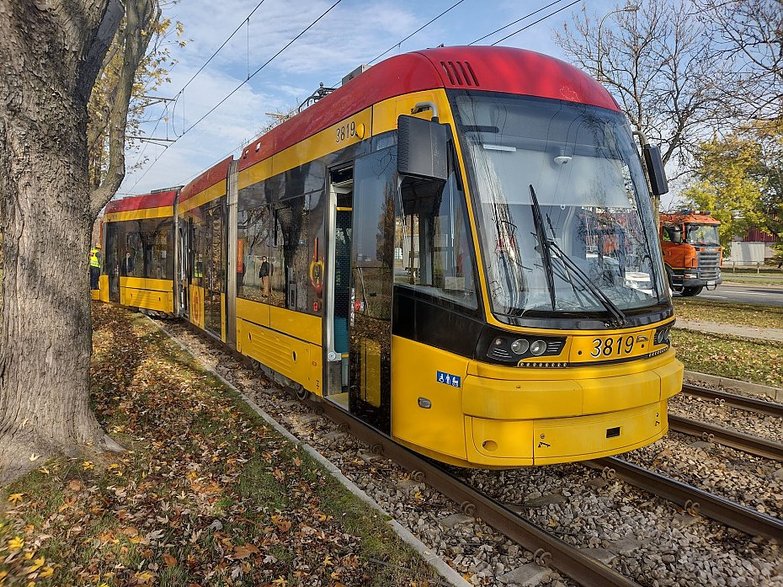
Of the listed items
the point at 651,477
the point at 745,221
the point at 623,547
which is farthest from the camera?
the point at 745,221

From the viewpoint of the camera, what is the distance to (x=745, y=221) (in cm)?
4078

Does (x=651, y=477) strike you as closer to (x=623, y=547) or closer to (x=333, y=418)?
(x=623, y=547)

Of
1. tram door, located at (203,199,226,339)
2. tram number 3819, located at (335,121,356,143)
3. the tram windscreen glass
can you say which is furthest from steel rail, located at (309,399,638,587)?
tram door, located at (203,199,226,339)

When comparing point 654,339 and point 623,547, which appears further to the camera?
point 654,339

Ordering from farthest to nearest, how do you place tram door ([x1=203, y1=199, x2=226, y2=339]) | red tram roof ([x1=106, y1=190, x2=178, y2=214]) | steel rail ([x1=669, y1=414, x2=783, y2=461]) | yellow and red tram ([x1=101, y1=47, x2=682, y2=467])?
red tram roof ([x1=106, y1=190, x2=178, y2=214]), tram door ([x1=203, y1=199, x2=226, y2=339]), steel rail ([x1=669, y1=414, x2=783, y2=461]), yellow and red tram ([x1=101, y1=47, x2=682, y2=467])

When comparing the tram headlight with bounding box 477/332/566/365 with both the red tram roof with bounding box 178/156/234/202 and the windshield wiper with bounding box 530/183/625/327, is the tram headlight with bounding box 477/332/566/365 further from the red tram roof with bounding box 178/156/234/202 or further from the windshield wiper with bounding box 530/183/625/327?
the red tram roof with bounding box 178/156/234/202

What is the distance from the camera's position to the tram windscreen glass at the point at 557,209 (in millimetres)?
4227

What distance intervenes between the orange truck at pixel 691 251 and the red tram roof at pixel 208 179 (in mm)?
19352

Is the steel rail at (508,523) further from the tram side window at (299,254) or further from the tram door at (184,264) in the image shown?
the tram door at (184,264)

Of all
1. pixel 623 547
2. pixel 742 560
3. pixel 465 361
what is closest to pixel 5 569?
pixel 465 361

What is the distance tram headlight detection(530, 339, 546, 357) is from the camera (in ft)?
13.6

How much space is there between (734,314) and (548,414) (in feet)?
50.0

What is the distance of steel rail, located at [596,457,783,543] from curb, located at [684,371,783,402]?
160 inches

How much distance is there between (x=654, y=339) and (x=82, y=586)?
428cm
